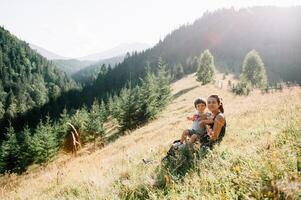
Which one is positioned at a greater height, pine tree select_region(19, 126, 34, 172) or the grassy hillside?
the grassy hillside

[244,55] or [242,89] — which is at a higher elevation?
[244,55]

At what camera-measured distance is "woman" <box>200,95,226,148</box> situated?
24.1 feet

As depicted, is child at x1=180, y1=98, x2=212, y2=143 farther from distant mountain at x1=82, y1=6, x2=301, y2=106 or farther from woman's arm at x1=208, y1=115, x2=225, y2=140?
distant mountain at x1=82, y1=6, x2=301, y2=106

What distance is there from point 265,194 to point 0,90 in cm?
17313

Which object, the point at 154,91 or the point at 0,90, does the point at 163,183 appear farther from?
the point at 0,90

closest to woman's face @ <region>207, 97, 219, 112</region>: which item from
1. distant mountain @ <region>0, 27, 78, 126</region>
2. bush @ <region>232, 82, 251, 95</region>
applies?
bush @ <region>232, 82, 251, 95</region>

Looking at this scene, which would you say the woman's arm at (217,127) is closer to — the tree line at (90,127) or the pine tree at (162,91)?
the tree line at (90,127)

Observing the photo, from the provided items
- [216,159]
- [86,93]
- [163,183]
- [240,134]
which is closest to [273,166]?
[216,159]

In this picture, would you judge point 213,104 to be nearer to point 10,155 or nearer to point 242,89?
point 242,89

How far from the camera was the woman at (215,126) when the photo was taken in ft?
24.1

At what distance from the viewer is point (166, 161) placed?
707cm

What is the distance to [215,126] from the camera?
24.5 ft

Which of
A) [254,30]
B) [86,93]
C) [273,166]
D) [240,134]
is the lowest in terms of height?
[86,93]

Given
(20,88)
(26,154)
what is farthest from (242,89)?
(20,88)
